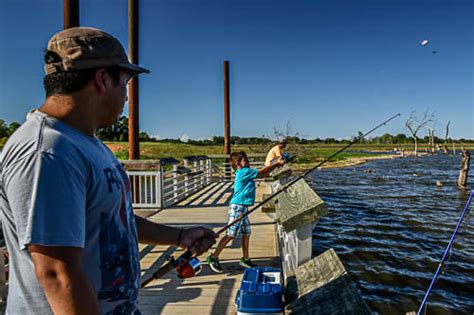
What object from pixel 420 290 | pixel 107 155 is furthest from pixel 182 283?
pixel 420 290

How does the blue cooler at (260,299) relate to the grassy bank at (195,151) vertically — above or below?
below

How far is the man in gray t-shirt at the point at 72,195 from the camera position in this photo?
3.15 feet

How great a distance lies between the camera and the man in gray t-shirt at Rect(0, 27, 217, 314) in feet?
3.15

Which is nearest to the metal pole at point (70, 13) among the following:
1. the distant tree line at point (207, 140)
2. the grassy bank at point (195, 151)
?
the distant tree line at point (207, 140)

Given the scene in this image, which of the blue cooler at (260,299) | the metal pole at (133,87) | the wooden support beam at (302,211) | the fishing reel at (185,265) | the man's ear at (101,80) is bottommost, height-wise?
the blue cooler at (260,299)

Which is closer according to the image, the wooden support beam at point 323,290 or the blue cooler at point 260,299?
the wooden support beam at point 323,290

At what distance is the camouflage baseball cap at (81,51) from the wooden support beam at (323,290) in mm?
1616

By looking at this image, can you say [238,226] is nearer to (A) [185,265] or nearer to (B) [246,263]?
(B) [246,263]

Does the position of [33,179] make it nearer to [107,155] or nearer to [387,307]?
[107,155]

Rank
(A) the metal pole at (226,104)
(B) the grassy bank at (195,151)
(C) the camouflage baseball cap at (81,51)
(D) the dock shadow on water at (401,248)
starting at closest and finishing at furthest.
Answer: (C) the camouflage baseball cap at (81,51) → (D) the dock shadow on water at (401,248) → (A) the metal pole at (226,104) → (B) the grassy bank at (195,151)

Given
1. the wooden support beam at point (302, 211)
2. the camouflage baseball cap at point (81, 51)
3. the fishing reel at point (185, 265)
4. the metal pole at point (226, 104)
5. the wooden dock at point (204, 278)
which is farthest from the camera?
the metal pole at point (226, 104)

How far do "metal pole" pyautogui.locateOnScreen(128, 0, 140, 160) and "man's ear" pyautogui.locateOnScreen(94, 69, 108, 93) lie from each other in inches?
288

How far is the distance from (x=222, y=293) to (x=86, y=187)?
9.66ft

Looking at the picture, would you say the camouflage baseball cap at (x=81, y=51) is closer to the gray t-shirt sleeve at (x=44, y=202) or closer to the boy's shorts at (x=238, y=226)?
the gray t-shirt sleeve at (x=44, y=202)
